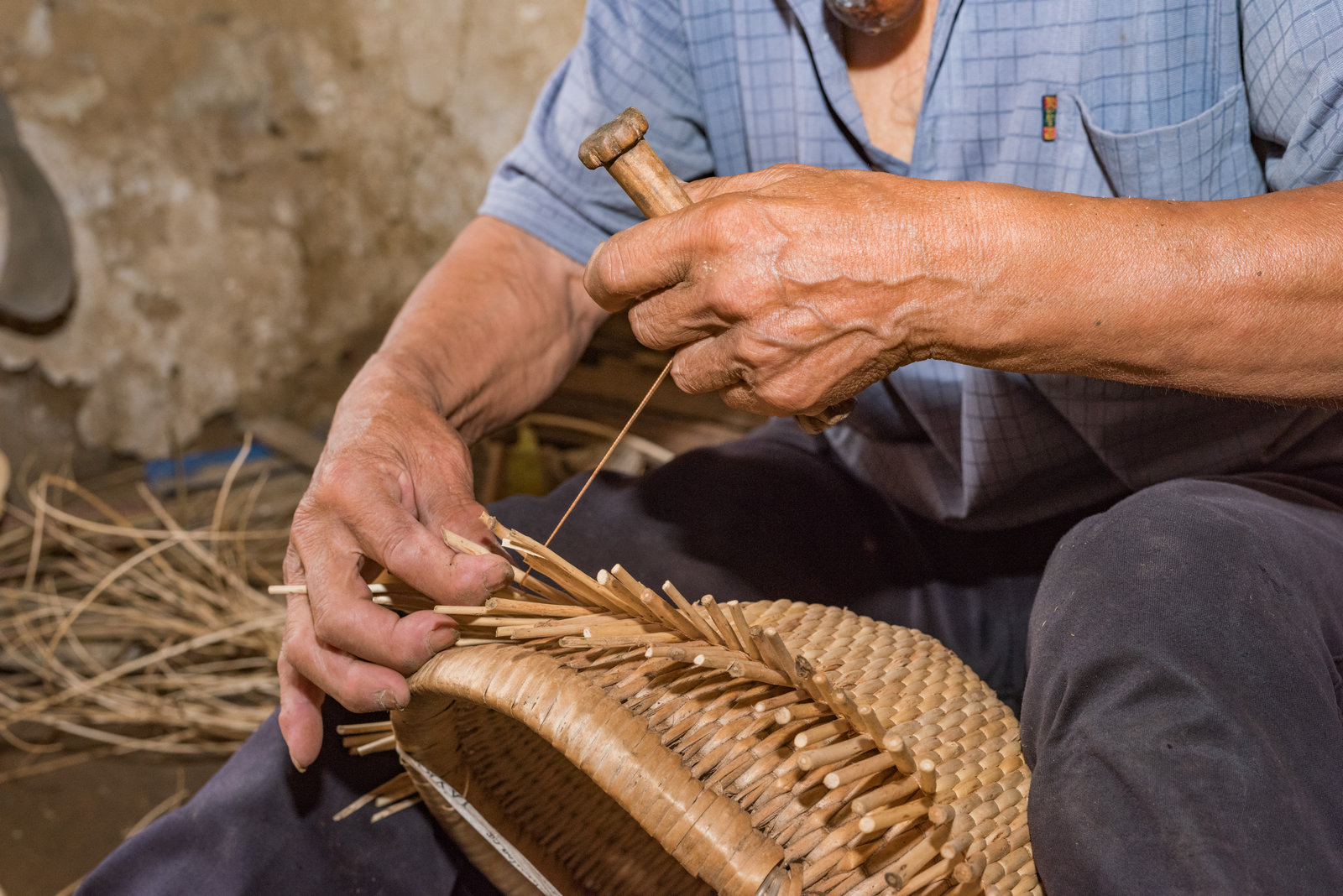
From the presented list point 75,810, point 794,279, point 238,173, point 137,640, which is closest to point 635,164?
point 794,279

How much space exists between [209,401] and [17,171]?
30.3 inches

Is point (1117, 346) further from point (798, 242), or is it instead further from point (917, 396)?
point (917, 396)

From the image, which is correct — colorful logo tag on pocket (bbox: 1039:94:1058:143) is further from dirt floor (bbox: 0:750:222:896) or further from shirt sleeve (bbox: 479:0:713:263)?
dirt floor (bbox: 0:750:222:896)

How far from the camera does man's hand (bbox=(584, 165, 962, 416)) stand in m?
0.62

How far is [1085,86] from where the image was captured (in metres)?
0.91

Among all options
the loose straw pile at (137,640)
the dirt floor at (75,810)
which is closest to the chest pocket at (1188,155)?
the loose straw pile at (137,640)

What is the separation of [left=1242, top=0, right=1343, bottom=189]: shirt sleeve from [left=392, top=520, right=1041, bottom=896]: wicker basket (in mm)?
495

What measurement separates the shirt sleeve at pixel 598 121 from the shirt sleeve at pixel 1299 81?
0.60 meters

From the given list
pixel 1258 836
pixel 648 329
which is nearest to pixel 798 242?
pixel 648 329

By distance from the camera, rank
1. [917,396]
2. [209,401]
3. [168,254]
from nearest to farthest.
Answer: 1. [917,396]
2. [168,254]
3. [209,401]

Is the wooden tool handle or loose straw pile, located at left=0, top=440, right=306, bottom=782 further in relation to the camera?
loose straw pile, located at left=0, top=440, right=306, bottom=782

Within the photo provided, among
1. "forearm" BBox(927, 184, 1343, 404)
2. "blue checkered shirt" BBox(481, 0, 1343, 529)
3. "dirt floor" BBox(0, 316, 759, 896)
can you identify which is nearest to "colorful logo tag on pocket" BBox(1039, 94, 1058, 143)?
"blue checkered shirt" BBox(481, 0, 1343, 529)

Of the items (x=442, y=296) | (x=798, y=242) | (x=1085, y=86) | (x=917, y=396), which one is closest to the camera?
(x=798, y=242)

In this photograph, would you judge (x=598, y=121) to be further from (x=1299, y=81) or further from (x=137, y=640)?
(x=137, y=640)
